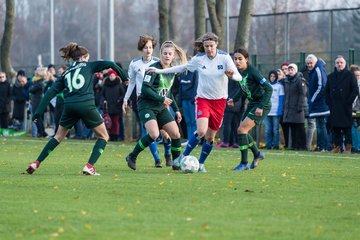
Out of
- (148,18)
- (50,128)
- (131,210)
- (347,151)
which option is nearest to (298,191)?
(131,210)

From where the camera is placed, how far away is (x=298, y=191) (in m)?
14.4

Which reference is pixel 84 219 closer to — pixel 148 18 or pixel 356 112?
pixel 356 112

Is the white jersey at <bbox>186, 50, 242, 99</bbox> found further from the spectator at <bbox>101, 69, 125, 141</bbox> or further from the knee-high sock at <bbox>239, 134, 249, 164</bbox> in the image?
the spectator at <bbox>101, 69, 125, 141</bbox>

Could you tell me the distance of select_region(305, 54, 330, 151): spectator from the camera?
995 inches

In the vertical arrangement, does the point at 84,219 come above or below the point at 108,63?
below

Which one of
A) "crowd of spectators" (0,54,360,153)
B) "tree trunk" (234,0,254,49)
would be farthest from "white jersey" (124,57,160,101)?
"tree trunk" (234,0,254,49)

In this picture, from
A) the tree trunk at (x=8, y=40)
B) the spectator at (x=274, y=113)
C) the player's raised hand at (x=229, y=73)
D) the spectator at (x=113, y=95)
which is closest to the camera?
the player's raised hand at (x=229, y=73)

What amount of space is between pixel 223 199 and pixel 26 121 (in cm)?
2295

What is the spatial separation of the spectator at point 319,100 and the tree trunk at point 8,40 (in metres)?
18.3

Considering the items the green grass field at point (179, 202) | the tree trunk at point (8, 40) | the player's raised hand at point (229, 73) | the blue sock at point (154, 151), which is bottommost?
the green grass field at point (179, 202)

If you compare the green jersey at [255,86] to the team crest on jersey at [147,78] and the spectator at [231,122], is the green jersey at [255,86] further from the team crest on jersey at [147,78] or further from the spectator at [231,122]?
the spectator at [231,122]

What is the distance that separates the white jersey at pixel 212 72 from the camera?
1747 centimetres

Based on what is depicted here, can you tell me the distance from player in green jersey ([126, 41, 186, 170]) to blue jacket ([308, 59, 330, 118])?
762 cm

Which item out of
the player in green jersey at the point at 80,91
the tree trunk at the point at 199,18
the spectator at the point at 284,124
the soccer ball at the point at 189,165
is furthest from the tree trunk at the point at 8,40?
the player in green jersey at the point at 80,91
